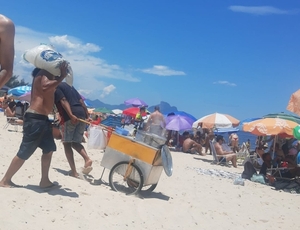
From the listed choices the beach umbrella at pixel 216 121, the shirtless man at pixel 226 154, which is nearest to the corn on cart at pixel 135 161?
the shirtless man at pixel 226 154

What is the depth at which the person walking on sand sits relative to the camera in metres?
6.21

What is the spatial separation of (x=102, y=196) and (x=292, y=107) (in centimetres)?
559

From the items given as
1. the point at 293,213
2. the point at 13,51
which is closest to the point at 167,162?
the point at 293,213

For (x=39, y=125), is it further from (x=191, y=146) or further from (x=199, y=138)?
(x=199, y=138)

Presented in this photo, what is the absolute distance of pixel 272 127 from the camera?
10.5 m

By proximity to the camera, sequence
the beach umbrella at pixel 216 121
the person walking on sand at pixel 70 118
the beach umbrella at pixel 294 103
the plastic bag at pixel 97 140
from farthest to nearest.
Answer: the beach umbrella at pixel 216 121 < the plastic bag at pixel 97 140 < the beach umbrella at pixel 294 103 < the person walking on sand at pixel 70 118

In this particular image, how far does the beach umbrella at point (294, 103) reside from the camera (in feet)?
29.4

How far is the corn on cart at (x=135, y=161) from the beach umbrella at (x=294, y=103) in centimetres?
432

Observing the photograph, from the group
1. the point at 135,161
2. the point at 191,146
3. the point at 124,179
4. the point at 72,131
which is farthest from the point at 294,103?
the point at 191,146

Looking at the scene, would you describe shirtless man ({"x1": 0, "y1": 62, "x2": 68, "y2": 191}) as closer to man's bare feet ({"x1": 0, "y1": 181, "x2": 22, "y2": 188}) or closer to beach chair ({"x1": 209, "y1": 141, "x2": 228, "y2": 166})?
man's bare feet ({"x1": 0, "y1": 181, "x2": 22, "y2": 188})

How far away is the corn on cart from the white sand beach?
10.5 inches

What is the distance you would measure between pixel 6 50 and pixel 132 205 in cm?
310

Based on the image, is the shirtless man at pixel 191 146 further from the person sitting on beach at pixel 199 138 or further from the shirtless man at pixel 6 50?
the shirtless man at pixel 6 50

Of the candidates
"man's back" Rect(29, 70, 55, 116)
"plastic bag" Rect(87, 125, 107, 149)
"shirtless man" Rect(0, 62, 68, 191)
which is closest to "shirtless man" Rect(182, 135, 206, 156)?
"plastic bag" Rect(87, 125, 107, 149)
